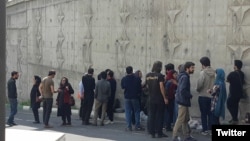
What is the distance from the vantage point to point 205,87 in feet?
49.9

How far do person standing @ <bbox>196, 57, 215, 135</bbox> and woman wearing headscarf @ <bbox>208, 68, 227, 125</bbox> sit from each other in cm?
17

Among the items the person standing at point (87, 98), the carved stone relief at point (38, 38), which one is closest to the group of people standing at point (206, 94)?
the person standing at point (87, 98)

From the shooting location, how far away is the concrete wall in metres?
15.9

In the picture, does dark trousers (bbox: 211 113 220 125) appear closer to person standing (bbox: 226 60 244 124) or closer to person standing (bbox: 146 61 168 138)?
person standing (bbox: 226 60 244 124)

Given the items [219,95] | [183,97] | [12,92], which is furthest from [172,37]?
[12,92]

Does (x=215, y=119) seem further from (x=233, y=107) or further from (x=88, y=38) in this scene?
(x=88, y=38)

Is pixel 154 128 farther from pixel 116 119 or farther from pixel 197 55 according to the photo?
pixel 116 119

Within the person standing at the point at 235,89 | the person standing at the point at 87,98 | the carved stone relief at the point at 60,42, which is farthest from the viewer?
the carved stone relief at the point at 60,42

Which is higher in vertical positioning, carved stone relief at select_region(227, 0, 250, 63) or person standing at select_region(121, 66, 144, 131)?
carved stone relief at select_region(227, 0, 250, 63)

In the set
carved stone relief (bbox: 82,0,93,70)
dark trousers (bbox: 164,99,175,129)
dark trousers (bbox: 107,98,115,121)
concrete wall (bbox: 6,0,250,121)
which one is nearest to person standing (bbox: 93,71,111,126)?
dark trousers (bbox: 107,98,115,121)

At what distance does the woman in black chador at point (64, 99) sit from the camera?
18469mm

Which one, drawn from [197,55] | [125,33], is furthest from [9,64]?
[197,55]

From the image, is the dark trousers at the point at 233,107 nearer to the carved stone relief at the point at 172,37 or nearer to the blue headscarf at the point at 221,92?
the blue headscarf at the point at 221,92

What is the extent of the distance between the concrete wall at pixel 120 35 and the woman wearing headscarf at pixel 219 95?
64 cm
